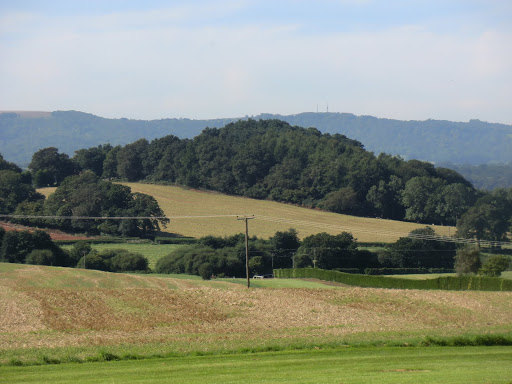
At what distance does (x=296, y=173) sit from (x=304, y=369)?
4412 inches

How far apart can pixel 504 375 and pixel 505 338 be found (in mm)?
9977

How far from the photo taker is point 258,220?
350ft

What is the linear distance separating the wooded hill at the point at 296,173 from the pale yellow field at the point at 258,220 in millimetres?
6425

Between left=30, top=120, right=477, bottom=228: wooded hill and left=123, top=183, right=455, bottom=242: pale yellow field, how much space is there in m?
6.42

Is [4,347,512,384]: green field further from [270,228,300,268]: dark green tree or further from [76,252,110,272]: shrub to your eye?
[270,228,300,268]: dark green tree

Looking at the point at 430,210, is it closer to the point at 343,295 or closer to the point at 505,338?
the point at 343,295

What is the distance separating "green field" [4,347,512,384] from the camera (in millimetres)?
20234

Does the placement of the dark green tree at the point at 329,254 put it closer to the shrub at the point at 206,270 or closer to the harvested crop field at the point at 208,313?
the shrub at the point at 206,270

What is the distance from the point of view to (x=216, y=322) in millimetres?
37500

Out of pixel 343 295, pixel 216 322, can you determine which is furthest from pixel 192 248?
pixel 216 322

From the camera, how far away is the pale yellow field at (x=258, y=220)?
98.0 meters

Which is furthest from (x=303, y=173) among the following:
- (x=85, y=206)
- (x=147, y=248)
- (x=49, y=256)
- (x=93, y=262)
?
(x=49, y=256)

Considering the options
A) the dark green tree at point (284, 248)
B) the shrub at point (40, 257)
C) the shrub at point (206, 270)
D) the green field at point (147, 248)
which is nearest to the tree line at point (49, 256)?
the shrub at point (40, 257)

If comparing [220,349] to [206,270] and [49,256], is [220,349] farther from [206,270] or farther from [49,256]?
[49,256]
